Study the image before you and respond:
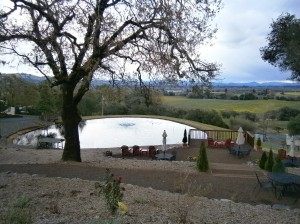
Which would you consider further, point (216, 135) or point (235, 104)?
point (235, 104)

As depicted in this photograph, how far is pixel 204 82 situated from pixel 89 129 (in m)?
21.8

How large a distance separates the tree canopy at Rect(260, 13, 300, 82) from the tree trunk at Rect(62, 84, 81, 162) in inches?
268

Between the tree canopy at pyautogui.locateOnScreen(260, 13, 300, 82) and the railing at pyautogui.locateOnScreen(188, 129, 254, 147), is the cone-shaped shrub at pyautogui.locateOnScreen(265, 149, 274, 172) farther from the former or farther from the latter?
the railing at pyautogui.locateOnScreen(188, 129, 254, 147)

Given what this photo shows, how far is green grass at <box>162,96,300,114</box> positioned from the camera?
169ft

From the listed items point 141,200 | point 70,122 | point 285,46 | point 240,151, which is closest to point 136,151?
point 240,151

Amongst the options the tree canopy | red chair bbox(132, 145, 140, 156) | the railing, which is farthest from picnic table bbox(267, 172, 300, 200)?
the railing

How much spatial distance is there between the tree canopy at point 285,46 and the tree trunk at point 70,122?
681 centimetres

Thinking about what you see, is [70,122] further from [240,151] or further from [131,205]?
[240,151]

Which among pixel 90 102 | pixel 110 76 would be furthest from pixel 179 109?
pixel 110 76

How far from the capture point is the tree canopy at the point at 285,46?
8.88 metres

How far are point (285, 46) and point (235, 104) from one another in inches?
2032

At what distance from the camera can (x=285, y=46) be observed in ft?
33.3

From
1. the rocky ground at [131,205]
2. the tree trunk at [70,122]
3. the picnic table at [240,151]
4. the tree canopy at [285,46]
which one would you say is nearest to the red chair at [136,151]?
the picnic table at [240,151]

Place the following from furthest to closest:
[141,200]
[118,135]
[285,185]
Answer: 1. [118,135]
2. [285,185]
3. [141,200]
